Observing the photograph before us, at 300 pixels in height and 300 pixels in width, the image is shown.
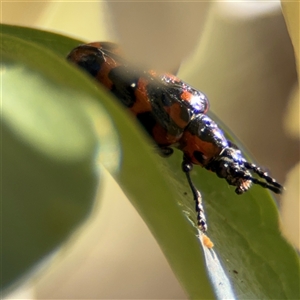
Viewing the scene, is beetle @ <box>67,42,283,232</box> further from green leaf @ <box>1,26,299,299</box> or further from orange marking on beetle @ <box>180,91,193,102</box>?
green leaf @ <box>1,26,299,299</box>

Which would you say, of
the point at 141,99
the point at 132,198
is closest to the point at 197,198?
the point at 132,198

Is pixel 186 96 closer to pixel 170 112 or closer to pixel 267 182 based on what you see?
pixel 170 112

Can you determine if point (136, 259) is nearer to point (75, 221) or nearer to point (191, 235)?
point (75, 221)

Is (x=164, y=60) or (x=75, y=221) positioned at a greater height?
(x=164, y=60)

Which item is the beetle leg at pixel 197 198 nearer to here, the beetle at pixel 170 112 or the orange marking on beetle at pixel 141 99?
the beetle at pixel 170 112

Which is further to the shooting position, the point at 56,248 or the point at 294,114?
the point at 294,114

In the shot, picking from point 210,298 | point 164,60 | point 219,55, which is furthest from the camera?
point 219,55

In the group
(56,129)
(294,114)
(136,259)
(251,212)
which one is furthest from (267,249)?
(294,114)
